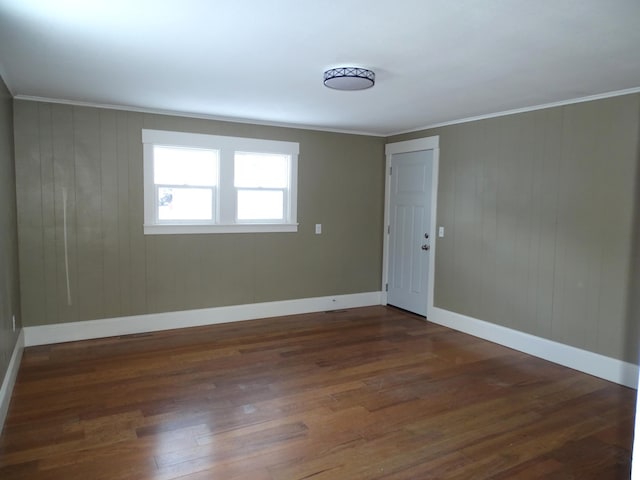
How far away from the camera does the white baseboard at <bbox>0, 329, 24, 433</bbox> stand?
2.83 metres

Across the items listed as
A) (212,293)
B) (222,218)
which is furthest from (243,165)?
(212,293)

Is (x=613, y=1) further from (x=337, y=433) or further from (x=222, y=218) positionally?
(x=222, y=218)

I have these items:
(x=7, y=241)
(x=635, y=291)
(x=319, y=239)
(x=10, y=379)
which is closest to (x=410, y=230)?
(x=319, y=239)

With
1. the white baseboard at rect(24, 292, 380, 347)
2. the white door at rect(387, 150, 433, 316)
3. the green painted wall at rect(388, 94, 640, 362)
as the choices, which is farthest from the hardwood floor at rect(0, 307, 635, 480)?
the white door at rect(387, 150, 433, 316)

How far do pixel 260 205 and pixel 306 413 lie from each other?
3004 millimetres

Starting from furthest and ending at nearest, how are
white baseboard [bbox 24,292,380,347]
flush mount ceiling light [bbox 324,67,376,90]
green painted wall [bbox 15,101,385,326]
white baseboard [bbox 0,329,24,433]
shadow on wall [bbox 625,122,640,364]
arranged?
white baseboard [bbox 24,292,380,347] < green painted wall [bbox 15,101,385,326] < shadow on wall [bbox 625,122,640,364] < flush mount ceiling light [bbox 324,67,376,90] < white baseboard [bbox 0,329,24,433]

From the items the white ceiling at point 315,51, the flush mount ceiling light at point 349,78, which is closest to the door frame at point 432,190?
the white ceiling at point 315,51

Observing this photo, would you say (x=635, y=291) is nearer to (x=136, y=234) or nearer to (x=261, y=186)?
(x=261, y=186)

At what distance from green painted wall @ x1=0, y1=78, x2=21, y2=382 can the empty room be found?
6 cm

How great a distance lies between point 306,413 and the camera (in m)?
3.06

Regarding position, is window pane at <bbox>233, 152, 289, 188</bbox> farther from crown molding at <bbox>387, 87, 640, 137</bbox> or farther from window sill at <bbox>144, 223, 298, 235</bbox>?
crown molding at <bbox>387, 87, 640, 137</bbox>

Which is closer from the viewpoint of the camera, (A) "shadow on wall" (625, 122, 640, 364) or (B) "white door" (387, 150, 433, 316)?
(A) "shadow on wall" (625, 122, 640, 364)

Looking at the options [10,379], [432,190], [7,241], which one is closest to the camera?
[10,379]

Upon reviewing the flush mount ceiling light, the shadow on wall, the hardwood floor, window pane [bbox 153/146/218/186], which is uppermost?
the flush mount ceiling light
